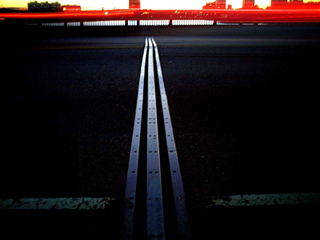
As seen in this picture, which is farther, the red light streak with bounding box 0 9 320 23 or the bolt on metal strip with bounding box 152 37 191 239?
the red light streak with bounding box 0 9 320 23

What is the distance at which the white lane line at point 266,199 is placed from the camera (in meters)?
1.72

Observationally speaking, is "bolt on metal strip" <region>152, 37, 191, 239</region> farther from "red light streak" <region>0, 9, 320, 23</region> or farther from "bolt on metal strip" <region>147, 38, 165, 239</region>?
"red light streak" <region>0, 9, 320, 23</region>

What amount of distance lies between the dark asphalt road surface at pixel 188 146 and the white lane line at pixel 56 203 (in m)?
0.06

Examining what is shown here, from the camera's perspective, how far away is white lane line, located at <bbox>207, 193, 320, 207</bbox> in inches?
67.8

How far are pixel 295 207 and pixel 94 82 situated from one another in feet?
14.5

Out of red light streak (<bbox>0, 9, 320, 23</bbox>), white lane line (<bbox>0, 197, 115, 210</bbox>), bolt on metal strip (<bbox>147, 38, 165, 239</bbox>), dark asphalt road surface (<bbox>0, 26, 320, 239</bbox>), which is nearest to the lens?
bolt on metal strip (<bbox>147, 38, 165, 239</bbox>)

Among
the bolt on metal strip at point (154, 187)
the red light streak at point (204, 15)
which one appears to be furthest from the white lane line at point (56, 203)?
the red light streak at point (204, 15)

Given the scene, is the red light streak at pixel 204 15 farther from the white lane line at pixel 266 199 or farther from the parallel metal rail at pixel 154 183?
the white lane line at pixel 266 199

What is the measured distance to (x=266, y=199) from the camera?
1760 millimetres

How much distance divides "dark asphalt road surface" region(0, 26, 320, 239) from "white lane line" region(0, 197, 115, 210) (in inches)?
2.4

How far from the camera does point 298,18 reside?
24.4 m

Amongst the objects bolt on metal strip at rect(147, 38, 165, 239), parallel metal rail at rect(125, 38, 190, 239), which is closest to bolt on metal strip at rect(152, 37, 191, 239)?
parallel metal rail at rect(125, 38, 190, 239)

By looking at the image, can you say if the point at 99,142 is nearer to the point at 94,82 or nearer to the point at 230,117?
the point at 230,117

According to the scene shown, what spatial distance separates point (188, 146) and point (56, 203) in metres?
1.32
